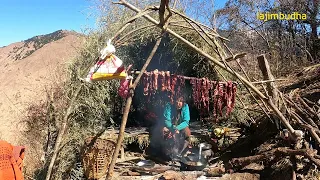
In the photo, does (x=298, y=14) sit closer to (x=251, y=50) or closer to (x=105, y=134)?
(x=251, y=50)

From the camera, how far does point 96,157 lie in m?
5.68

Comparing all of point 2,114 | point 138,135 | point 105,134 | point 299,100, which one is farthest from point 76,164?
point 2,114

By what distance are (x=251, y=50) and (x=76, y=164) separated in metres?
11.6

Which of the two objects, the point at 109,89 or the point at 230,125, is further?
the point at 230,125

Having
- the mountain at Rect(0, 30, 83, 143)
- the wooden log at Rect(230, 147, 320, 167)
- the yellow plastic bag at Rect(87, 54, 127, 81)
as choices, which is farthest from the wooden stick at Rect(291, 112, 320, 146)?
the mountain at Rect(0, 30, 83, 143)

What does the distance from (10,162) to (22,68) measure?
18.6m

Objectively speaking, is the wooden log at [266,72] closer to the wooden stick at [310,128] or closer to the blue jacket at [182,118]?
the wooden stick at [310,128]

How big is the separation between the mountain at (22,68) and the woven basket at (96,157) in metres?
7.65

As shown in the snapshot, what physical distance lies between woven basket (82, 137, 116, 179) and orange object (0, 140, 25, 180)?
2376 mm

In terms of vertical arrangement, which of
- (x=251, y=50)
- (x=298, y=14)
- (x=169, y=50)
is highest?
(x=298, y=14)

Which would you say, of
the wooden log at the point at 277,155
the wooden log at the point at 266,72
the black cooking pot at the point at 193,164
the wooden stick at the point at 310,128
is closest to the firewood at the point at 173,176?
the black cooking pot at the point at 193,164

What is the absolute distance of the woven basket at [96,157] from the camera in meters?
5.70

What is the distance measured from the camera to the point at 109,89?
24.6 feet

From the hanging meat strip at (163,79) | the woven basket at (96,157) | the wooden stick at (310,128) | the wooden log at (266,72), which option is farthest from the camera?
the hanging meat strip at (163,79)
